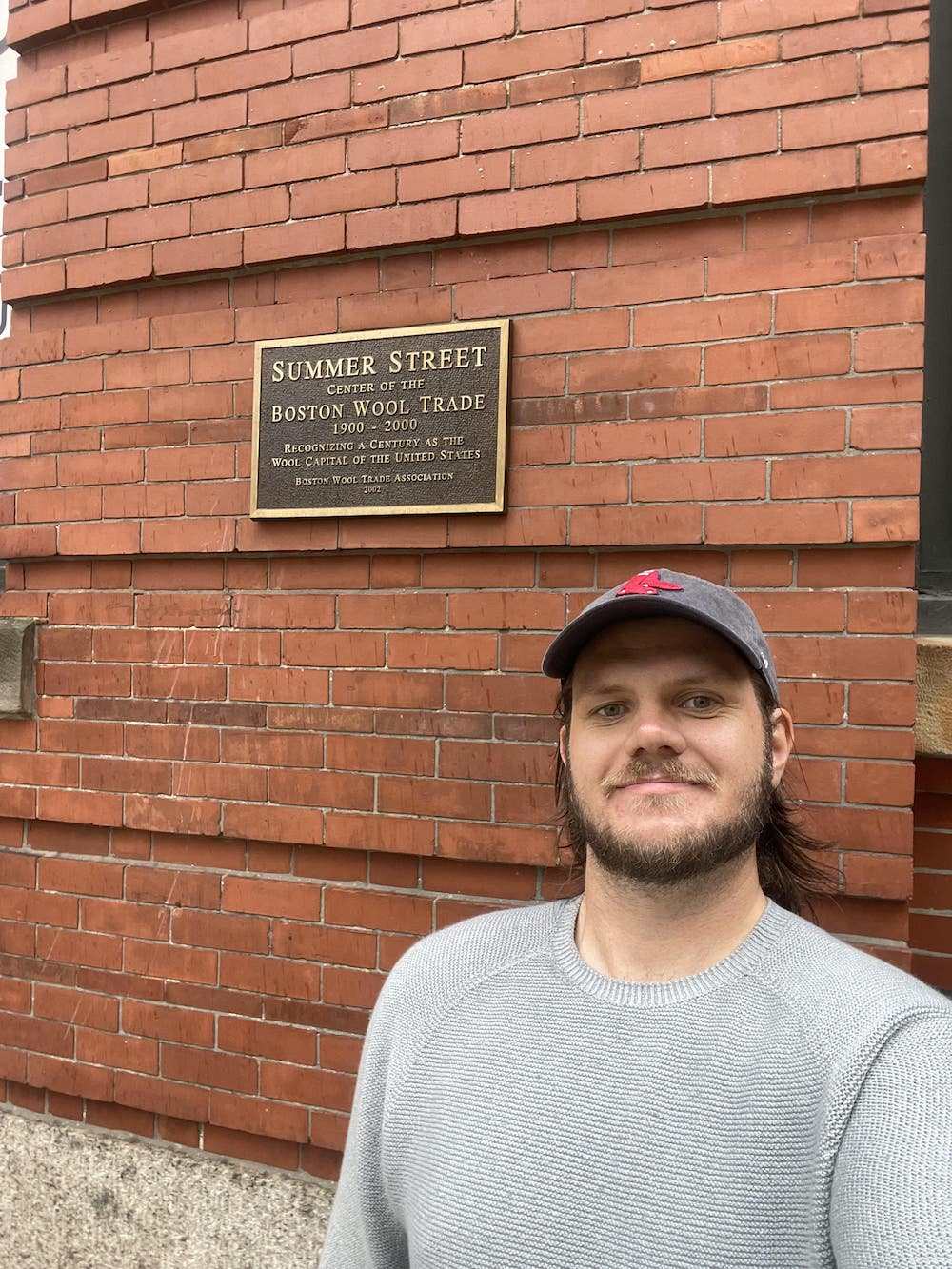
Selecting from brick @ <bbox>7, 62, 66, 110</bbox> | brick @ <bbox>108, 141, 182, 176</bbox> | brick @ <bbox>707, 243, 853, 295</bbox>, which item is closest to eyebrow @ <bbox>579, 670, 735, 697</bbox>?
brick @ <bbox>707, 243, 853, 295</bbox>

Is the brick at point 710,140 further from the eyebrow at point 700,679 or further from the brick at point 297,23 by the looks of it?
the eyebrow at point 700,679

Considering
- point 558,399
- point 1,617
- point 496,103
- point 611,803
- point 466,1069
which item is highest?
point 496,103

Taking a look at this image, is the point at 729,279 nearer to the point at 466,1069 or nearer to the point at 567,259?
the point at 567,259

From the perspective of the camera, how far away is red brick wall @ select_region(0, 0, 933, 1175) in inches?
102

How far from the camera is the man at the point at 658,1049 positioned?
1398 mm

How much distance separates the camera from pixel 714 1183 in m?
1.44

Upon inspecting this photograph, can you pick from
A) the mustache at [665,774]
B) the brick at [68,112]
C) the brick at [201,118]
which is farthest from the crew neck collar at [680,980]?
the brick at [68,112]

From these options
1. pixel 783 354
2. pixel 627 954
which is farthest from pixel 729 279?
pixel 627 954

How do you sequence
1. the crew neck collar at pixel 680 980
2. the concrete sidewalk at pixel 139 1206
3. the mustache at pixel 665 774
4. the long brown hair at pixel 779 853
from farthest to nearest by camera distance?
the concrete sidewalk at pixel 139 1206 < the long brown hair at pixel 779 853 < the mustache at pixel 665 774 < the crew neck collar at pixel 680 980

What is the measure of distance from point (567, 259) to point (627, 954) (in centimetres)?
193

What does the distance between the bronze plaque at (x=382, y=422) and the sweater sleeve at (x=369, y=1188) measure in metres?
1.55

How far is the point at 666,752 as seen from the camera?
5.69 feet

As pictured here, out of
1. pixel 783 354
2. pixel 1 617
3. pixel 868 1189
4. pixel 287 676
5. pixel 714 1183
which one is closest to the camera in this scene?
pixel 868 1189

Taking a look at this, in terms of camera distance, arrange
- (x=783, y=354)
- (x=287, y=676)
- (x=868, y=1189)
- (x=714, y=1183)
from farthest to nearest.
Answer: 1. (x=287, y=676)
2. (x=783, y=354)
3. (x=714, y=1183)
4. (x=868, y=1189)
